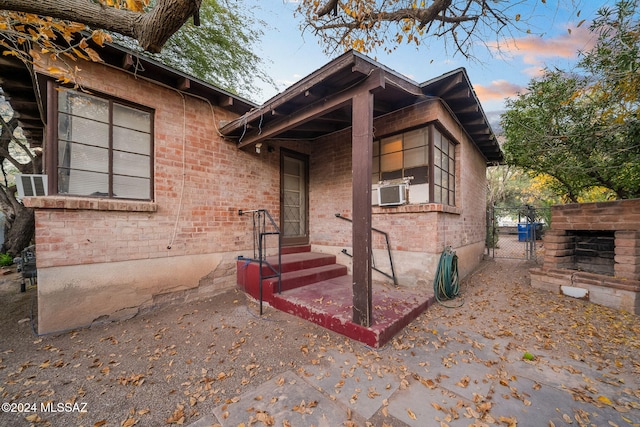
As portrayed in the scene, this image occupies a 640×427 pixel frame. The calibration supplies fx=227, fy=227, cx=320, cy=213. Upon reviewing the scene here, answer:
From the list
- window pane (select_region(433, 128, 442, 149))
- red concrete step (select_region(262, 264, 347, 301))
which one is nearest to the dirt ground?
red concrete step (select_region(262, 264, 347, 301))

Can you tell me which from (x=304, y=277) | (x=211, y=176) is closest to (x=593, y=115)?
(x=304, y=277)

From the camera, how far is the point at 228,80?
25.0 ft

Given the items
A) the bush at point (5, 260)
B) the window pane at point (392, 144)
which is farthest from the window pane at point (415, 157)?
the bush at point (5, 260)

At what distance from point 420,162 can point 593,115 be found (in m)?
4.16

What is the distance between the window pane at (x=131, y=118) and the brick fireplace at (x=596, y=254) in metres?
7.51

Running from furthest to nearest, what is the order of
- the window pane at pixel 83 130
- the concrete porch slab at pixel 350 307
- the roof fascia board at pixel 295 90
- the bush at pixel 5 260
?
the bush at pixel 5 260 < the window pane at pixel 83 130 < the concrete porch slab at pixel 350 307 < the roof fascia board at pixel 295 90

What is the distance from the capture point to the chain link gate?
722cm

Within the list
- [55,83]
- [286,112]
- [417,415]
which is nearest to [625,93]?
[286,112]

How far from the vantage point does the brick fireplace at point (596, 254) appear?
3.44m

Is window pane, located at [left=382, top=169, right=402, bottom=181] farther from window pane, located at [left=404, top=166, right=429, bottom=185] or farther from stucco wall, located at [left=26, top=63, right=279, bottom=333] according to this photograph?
stucco wall, located at [left=26, top=63, right=279, bottom=333]

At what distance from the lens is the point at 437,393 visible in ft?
6.35

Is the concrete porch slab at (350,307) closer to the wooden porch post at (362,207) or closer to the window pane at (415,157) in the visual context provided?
the wooden porch post at (362,207)

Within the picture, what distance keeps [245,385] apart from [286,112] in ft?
11.9

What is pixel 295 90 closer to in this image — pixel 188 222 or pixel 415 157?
pixel 415 157
